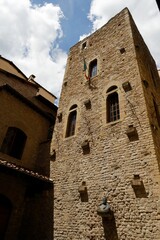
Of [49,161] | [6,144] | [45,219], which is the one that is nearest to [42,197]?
[45,219]

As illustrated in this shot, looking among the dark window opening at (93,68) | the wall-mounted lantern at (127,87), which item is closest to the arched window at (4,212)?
the wall-mounted lantern at (127,87)

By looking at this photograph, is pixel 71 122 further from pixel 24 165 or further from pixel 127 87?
pixel 127 87

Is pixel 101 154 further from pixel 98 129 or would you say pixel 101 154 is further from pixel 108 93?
pixel 108 93

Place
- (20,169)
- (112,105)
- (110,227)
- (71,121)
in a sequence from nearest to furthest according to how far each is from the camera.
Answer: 1. (110,227)
2. (20,169)
3. (112,105)
4. (71,121)

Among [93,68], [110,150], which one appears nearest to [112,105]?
[110,150]

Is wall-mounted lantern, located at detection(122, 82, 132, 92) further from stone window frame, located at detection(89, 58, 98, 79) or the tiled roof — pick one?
the tiled roof

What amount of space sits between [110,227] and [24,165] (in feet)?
18.1

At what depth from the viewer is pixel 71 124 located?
9.66 m

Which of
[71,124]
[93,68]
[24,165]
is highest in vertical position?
[93,68]

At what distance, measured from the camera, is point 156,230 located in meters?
4.87

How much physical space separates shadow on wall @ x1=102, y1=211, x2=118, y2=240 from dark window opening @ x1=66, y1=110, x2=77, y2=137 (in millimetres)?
4297

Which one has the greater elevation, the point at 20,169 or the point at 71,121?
the point at 71,121

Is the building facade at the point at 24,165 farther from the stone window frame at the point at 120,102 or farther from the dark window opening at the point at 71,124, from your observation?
the stone window frame at the point at 120,102

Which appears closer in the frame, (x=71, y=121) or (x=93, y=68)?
(x=71, y=121)
